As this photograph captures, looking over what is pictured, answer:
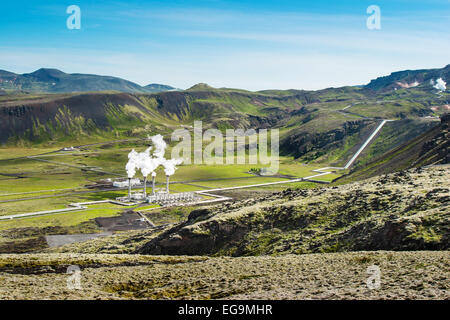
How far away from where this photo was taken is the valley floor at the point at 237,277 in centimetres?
2773

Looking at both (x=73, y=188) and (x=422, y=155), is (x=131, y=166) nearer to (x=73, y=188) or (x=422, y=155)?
(x=73, y=188)

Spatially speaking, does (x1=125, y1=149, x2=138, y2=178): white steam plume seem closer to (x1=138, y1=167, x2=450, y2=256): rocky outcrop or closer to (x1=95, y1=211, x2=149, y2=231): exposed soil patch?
(x1=95, y1=211, x2=149, y2=231): exposed soil patch

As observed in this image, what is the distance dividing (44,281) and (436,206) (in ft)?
143

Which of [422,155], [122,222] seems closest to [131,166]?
[122,222]

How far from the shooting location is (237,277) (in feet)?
114

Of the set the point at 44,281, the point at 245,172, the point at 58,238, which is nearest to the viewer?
the point at 44,281

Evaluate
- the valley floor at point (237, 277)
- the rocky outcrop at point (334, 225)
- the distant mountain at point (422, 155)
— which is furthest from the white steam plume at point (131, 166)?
the valley floor at point (237, 277)

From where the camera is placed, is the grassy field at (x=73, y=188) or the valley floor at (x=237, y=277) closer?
the valley floor at (x=237, y=277)

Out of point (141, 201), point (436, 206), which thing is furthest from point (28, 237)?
point (436, 206)

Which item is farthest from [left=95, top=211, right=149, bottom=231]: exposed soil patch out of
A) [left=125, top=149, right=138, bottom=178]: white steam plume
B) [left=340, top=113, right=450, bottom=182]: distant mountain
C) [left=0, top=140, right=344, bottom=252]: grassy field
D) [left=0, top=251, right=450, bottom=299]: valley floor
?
[left=340, top=113, right=450, bottom=182]: distant mountain

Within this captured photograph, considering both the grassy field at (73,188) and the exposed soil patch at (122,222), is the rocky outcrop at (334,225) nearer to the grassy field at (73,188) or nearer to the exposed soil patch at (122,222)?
the exposed soil patch at (122,222)

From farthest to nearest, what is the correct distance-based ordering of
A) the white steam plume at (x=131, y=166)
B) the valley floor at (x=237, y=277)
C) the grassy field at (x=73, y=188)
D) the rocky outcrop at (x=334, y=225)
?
the white steam plume at (x=131, y=166) < the grassy field at (x=73, y=188) < the rocky outcrop at (x=334, y=225) < the valley floor at (x=237, y=277)

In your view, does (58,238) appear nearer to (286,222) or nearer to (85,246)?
(85,246)

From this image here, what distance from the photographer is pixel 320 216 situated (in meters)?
52.9
